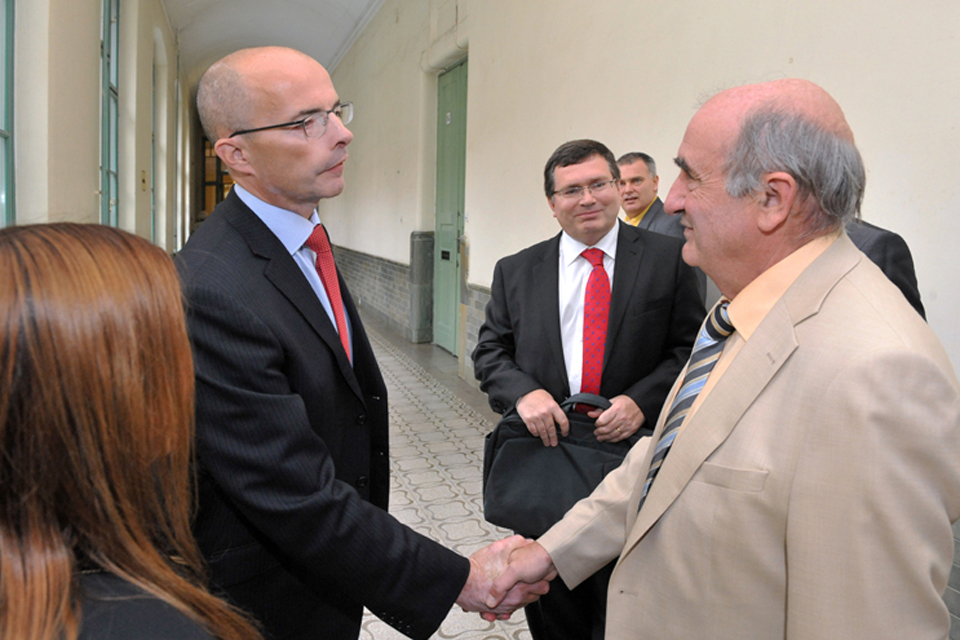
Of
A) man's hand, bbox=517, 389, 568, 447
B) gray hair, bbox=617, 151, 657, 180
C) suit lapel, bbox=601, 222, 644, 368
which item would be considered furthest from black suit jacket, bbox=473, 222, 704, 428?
gray hair, bbox=617, 151, 657, 180

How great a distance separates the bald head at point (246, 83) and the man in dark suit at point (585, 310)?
1.21m

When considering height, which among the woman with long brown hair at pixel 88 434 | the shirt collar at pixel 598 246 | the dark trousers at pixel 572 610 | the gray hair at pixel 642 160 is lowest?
the dark trousers at pixel 572 610

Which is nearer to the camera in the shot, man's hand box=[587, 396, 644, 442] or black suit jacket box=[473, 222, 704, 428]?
man's hand box=[587, 396, 644, 442]

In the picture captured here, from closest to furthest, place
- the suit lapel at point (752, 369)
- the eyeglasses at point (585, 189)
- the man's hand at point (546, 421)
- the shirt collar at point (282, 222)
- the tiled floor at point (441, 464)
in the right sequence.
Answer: the suit lapel at point (752, 369) < the shirt collar at point (282, 222) < the man's hand at point (546, 421) < the eyeglasses at point (585, 189) < the tiled floor at point (441, 464)

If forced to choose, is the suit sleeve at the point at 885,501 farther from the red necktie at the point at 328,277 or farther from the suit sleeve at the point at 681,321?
the suit sleeve at the point at 681,321

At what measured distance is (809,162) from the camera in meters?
1.18

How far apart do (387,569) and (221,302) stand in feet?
2.15

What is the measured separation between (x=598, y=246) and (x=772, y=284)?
127 centimetres

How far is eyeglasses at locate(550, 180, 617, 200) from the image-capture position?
244 centimetres

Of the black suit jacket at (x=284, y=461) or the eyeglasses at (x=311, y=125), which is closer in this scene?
the black suit jacket at (x=284, y=461)

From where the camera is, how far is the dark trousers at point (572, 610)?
2.05m

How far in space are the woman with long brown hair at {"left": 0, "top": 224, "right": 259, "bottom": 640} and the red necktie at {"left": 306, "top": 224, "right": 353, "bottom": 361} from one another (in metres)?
0.79

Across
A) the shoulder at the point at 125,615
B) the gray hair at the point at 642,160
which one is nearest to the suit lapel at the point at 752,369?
the shoulder at the point at 125,615

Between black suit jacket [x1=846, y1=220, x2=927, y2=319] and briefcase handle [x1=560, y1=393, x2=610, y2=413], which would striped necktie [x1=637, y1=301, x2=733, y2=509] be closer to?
briefcase handle [x1=560, y1=393, x2=610, y2=413]
